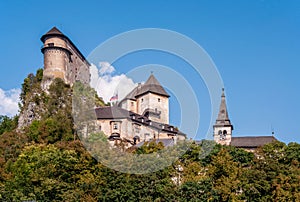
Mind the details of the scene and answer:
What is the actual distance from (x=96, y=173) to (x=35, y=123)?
2217 cm

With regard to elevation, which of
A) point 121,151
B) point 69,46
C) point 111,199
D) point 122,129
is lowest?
point 111,199

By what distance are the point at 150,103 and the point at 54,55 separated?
16019 millimetres

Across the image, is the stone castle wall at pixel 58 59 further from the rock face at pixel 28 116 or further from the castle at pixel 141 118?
the castle at pixel 141 118

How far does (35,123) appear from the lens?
228 feet

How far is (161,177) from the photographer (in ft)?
160

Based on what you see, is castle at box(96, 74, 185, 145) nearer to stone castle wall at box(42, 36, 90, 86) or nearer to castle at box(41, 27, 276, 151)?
castle at box(41, 27, 276, 151)

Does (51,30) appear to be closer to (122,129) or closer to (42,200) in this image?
(122,129)

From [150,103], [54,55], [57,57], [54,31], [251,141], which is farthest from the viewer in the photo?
[150,103]

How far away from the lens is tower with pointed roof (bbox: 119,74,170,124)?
269ft

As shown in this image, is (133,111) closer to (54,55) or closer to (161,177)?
(54,55)

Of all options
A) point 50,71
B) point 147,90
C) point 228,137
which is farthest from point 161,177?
point 147,90

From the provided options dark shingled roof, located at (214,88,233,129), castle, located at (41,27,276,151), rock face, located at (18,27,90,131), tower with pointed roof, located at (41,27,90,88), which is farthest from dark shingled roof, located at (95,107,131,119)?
dark shingled roof, located at (214,88,233,129)

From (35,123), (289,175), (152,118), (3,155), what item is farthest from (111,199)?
(152,118)

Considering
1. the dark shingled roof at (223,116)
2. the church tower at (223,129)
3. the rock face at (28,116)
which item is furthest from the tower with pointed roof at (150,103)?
the rock face at (28,116)
